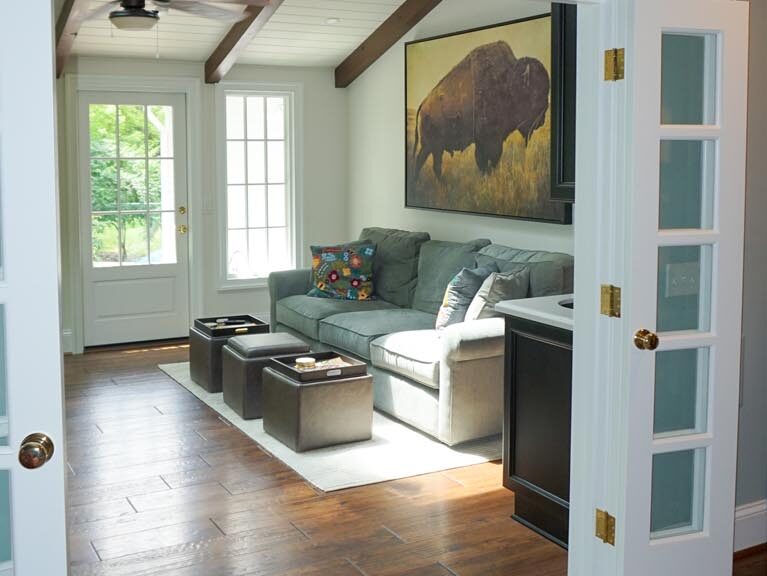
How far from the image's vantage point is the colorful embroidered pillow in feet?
22.0

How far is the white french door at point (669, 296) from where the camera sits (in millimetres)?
2748

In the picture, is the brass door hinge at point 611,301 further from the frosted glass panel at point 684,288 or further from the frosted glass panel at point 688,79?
the frosted glass panel at point 688,79

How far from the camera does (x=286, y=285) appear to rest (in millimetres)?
6961

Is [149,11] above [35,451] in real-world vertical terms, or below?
above

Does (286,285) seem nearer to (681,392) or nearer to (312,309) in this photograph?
(312,309)

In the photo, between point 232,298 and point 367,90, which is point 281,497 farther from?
point 367,90

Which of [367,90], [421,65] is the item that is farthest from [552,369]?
[367,90]

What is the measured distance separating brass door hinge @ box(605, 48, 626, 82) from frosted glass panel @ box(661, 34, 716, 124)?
0.12 meters

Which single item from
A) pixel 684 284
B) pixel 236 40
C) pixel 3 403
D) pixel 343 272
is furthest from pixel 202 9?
pixel 3 403

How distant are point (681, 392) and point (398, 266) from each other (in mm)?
3878

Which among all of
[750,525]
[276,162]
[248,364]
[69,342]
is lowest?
[750,525]

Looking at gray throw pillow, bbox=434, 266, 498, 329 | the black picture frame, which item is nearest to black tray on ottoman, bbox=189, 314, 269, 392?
gray throw pillow, bbox=434, 266, 498, 329

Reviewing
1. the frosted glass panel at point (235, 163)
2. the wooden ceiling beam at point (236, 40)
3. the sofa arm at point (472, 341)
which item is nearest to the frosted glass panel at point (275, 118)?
the frosted glass panel at point (235, 163)

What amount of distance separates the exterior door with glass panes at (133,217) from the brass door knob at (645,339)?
17.7 ft
